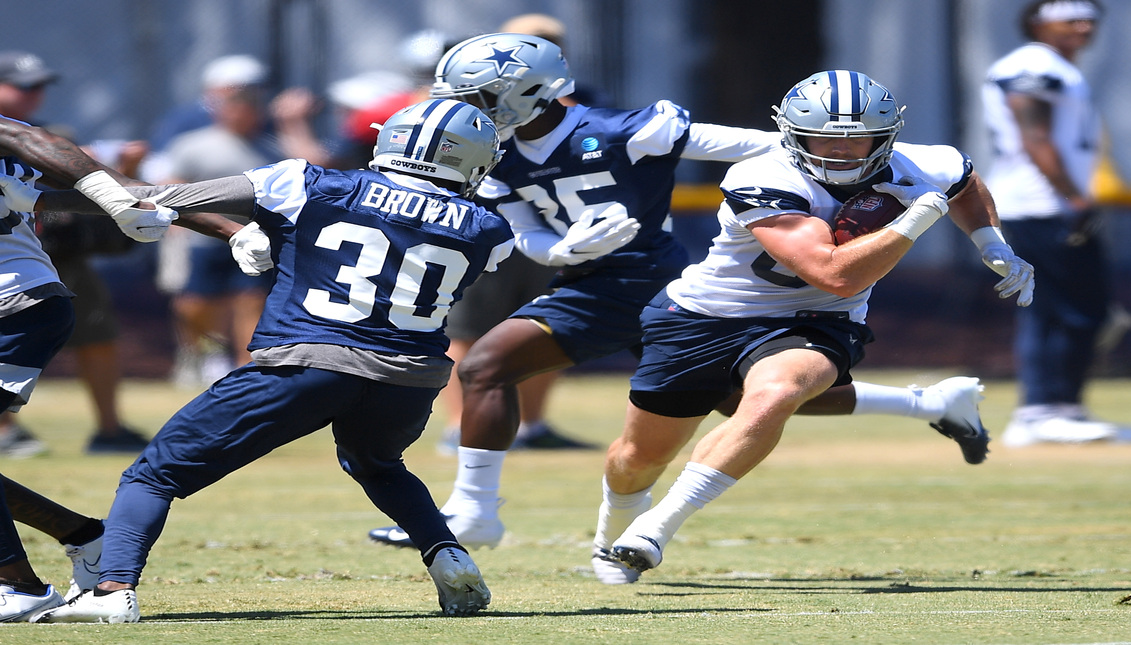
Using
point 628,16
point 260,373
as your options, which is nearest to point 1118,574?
point 260,373

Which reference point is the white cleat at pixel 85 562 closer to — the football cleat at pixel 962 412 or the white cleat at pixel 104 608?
the white cleat at pixel 104 608

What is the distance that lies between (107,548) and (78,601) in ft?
0.52

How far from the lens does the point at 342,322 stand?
183 inches

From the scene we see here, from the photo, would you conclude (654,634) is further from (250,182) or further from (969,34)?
(969,34)

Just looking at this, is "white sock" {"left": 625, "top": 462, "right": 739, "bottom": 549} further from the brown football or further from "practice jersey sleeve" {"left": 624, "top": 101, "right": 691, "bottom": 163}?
"practice jersey sleeve" {"left": 624, "top": 101, "right": 691, "bottom": 163}

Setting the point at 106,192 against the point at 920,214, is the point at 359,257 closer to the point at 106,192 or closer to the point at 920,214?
the point at 106,192

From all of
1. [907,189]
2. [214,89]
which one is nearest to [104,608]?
[907,189]

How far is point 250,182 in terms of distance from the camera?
4.71 m

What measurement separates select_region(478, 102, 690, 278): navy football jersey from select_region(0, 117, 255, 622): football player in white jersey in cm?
169

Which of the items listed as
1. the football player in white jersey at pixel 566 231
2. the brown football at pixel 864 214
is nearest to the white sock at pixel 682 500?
the brown football at pixel 864 214

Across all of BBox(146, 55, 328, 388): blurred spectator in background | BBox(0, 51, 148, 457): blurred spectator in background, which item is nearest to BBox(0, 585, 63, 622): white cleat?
BBox(0, 51, 148, 457): blurred spectator in background

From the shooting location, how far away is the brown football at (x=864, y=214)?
208 inches

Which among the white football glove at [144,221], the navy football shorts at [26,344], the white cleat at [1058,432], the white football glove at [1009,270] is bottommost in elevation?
the white cleat at [1058,432]

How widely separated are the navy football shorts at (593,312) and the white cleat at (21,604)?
2370mm
